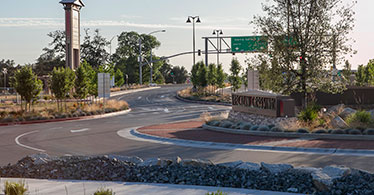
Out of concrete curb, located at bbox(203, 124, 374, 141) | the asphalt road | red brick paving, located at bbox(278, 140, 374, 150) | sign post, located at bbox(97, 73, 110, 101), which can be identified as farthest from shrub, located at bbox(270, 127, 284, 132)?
sign post, located at bbox(97, 73, 110, 101)

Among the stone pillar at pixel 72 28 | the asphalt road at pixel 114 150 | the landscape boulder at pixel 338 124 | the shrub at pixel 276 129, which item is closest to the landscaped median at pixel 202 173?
the asphalt road at pixel 114 150

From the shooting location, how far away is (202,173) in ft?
29.2

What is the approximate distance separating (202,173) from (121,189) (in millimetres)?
1731

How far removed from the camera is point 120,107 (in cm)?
3831

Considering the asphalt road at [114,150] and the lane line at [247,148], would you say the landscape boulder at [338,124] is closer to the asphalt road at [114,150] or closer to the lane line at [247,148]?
the lane line at [247,148]

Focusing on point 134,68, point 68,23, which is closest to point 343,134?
point 68,23

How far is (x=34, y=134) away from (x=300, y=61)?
41.6 ft

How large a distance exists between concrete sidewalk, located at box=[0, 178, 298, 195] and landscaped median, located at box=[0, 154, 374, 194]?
434 millimetres

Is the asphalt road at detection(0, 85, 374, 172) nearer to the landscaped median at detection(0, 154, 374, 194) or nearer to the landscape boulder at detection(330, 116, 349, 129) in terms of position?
the landscaped median at detection(0, 154, 374, 194)

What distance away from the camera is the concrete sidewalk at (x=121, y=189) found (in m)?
7.64

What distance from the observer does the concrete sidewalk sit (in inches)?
301

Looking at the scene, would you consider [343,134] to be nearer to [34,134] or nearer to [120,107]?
[34,134]

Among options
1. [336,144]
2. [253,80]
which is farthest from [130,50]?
[336,144]

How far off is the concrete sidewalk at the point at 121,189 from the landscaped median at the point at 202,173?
43 centimetres
